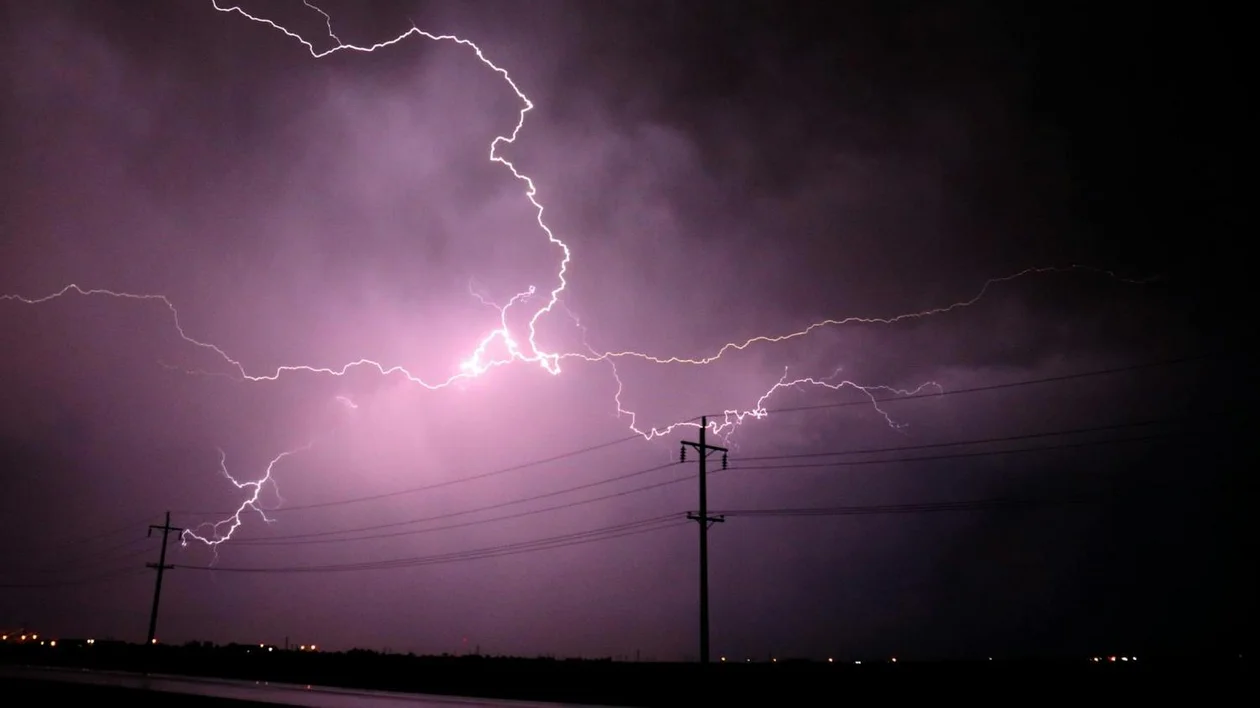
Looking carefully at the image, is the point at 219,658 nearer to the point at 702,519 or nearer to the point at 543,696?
the point at 543,696

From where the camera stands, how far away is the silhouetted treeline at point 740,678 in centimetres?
1703

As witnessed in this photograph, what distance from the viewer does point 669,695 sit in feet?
66.4

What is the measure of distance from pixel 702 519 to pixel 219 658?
2568 centimetres

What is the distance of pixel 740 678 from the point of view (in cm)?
2056

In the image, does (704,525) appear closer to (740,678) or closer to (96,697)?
(740,678)

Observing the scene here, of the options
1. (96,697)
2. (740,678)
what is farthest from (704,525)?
(96,697)

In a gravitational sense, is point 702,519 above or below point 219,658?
above

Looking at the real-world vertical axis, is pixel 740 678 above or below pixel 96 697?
above

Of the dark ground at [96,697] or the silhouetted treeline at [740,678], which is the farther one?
the silhouetted treeline at [740,678]

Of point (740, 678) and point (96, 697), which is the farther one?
point (740, 678)

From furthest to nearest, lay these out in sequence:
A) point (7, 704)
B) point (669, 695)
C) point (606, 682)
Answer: point (606, 682)
point (669, 695)
point (7, 704)

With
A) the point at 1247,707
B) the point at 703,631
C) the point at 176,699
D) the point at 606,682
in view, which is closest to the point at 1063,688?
the point at 1247,707

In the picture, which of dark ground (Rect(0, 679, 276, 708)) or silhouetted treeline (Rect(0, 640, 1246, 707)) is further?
silhouetted treeline (Rect(0, 640, 1246, 707))

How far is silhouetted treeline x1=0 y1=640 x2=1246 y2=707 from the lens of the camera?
17.0 m
